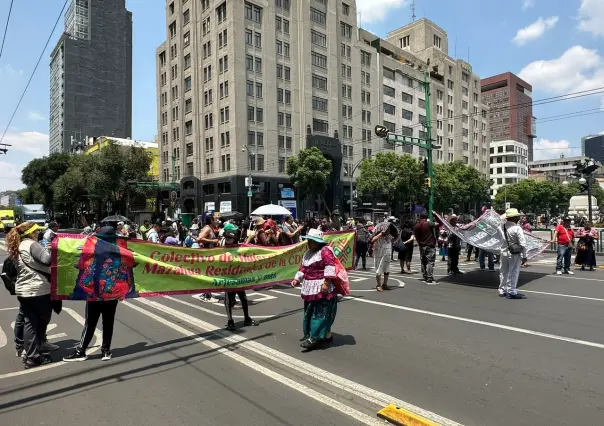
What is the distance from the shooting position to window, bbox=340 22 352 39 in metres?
58.0

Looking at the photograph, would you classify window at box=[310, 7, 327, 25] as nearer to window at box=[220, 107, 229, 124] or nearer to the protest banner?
window at box=[220, 107, 229, 124]

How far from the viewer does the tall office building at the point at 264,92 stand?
48344mm

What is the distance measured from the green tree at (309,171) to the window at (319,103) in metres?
9.70

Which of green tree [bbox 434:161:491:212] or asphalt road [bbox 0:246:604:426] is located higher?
green tree [bbox 434:161:491:212]

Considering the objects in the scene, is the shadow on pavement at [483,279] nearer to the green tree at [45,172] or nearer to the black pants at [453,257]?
the black pants at [453,257]

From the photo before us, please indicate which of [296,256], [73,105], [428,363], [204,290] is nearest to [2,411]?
[204,290]

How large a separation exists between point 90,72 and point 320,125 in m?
81.7

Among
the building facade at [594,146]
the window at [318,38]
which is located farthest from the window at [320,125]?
the building facade at [594,146]

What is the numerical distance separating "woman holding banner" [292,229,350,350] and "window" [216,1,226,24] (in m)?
49.7

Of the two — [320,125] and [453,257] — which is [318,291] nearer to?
[453,257]

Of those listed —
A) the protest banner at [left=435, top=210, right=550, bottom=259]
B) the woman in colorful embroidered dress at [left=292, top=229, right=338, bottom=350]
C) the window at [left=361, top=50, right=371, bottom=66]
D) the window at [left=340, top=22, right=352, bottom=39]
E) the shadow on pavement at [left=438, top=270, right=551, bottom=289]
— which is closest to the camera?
the woman in colorful embroidered dress at [left=292, top=229, right=338, bottom=350]

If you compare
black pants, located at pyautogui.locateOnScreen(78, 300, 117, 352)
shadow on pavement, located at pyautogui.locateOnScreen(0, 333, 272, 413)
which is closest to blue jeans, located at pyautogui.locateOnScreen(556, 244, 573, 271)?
shadow on pavement, located at pyautogui.locateOnScreen(0, 333, 272, 413)

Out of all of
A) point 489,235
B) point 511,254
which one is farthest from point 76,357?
point 489,235

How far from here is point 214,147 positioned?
50.8m
